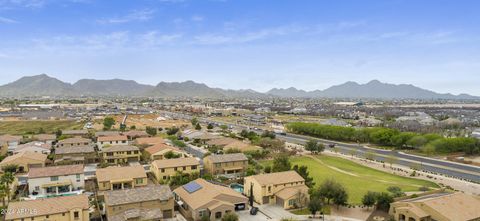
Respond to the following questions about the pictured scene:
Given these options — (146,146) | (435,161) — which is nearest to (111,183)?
(146,146)

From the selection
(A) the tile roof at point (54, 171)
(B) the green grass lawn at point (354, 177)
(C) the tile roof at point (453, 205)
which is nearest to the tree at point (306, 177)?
(B) the green grass lawn at point (354, 177)

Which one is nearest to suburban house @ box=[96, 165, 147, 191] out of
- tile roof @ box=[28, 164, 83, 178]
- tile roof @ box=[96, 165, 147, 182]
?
tile roof @ box=[96, 165, 147, 182]

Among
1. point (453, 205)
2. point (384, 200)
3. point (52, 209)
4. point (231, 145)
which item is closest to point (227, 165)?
point (231, 145)

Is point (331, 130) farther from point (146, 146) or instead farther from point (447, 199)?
point (447, 199)

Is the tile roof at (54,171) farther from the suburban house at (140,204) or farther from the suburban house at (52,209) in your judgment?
the suburban house at (140,204)

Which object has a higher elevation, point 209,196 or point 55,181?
point 209,196

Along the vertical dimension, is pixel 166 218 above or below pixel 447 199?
below

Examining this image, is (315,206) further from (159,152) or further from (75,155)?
(75,155)
